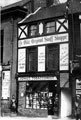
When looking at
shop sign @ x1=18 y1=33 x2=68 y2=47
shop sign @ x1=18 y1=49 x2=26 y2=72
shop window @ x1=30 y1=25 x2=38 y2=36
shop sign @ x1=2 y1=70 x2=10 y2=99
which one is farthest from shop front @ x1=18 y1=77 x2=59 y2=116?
shop window @ x1=30 y1=25 x2=38 y2=36

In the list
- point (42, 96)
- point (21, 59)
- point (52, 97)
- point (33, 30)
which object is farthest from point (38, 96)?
point (33, 30)

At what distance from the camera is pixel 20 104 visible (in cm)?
2456

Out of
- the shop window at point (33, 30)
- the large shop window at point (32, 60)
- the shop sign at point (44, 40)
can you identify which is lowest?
the large shop window at point (32, 60)

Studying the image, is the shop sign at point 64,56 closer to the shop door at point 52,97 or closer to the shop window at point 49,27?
the shop door at point 52,97

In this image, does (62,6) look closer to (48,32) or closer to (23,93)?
(48,32)

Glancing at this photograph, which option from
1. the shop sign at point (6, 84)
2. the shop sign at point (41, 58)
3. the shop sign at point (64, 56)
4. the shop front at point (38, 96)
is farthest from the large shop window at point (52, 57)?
the shop sign at point (6, 84)

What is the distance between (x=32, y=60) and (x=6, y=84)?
3.50 metres

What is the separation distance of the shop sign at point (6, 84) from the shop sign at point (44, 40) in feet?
9.52

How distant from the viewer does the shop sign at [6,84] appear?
25891 millimetres

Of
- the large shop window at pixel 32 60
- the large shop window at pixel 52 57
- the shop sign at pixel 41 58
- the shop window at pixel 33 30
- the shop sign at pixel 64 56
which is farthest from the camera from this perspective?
the shop window at pixel 33 30

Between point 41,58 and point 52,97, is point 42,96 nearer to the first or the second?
point 52,97

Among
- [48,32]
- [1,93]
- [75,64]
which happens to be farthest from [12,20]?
[75,64]

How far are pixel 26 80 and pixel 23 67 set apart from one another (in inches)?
46.5

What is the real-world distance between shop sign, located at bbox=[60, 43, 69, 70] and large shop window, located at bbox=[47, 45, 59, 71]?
552mm
